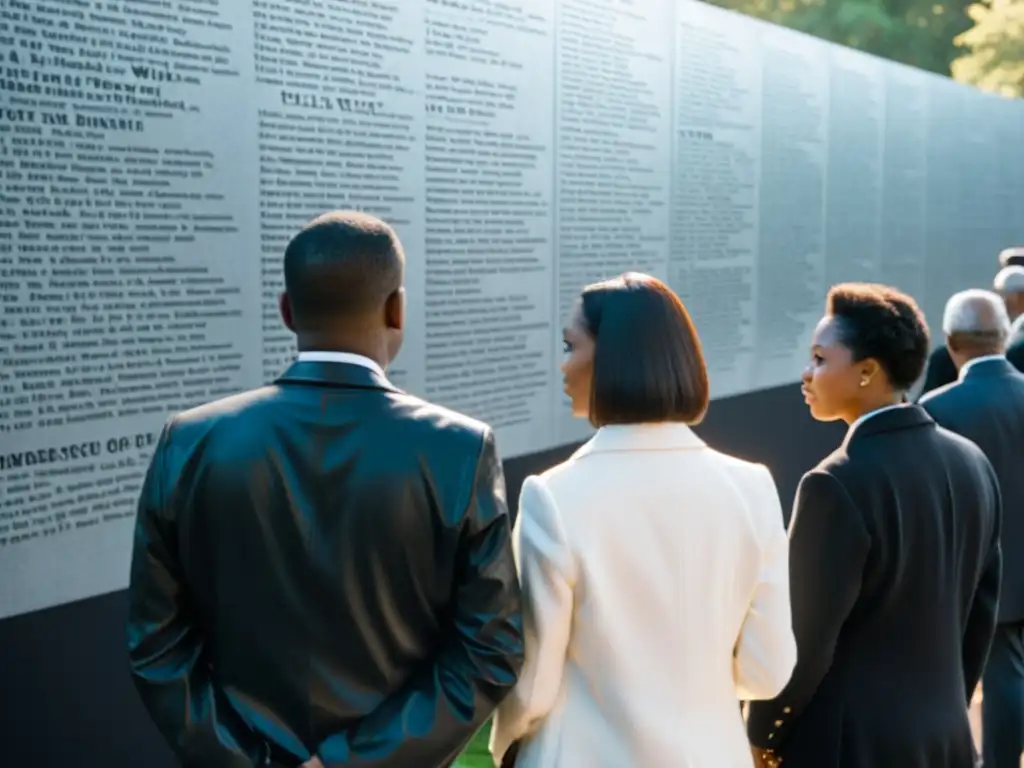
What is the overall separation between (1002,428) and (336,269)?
8.24 feet

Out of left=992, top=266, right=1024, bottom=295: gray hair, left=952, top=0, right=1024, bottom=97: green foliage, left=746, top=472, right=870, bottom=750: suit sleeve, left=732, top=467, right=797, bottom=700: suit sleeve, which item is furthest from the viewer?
left=952, top=0, right=1024, bottom=97: green foliage

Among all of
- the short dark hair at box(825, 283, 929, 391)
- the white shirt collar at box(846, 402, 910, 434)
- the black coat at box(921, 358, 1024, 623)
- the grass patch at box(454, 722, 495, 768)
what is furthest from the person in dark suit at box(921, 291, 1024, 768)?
the grass patch at box(454, 722, 495, 768)

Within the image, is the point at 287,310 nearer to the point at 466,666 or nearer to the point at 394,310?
the point at 394,310

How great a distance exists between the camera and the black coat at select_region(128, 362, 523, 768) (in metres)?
1.77

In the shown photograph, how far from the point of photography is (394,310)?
1.90 m

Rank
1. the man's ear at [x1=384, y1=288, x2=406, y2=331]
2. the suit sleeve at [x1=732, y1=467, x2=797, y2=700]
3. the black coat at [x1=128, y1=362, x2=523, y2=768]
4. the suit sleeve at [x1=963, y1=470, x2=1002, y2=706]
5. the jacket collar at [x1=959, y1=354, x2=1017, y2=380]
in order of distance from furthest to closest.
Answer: the jacket collar at [x1=959, y1=354, x2=1017, y2=380], the suit sleeve at [x1=963, y1=470, x2=1002, y2=706], the suit sleeve at [x1=732, y1=467, x2=797, y2=700], the man's ear at [x1=384, y1=288, x2=406, y2=331], the black coat at [x1=128, y1=362, x2=523, y2=768]

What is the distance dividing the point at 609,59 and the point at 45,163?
2.89 m

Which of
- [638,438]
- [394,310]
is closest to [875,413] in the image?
[638,438]

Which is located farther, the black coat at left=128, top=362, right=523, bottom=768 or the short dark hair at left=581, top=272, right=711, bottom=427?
the short dark hair at left=581, top=272, right=711, bottom=427

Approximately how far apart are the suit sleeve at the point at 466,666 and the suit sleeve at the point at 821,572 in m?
0.71

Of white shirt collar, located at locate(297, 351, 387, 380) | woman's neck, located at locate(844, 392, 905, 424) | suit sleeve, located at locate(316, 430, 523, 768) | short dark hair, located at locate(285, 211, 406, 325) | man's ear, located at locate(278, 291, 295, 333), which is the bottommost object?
suit sleeve, located at locate(316, 430, 523, 768)

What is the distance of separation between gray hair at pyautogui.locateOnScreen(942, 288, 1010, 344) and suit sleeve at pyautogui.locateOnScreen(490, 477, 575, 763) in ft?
7.74

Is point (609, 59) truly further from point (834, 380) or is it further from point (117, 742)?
point (117, 742)

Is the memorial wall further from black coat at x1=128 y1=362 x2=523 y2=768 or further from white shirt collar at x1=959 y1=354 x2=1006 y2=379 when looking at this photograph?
white shirt collar at x1=959 y1=354 x2=1006 y2=379
